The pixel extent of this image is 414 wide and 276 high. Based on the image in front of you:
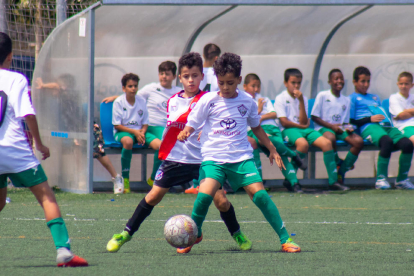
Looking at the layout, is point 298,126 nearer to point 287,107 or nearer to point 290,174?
point 287,107

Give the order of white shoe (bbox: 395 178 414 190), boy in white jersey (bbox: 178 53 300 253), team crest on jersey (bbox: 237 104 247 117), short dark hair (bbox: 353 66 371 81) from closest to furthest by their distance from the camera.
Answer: boy in white jersey (bbox: 178 53 300 253) < team crest on jersey (bbox: 237 104 247 117) < white shoe (bbox: 395 178 414 190) < short dark hair (bbox: 353 66 371 81)

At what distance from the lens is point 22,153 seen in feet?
12.3

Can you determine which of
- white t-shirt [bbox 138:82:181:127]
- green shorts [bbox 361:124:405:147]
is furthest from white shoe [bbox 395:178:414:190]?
white t-shirt [bbox 138:82:181:127]

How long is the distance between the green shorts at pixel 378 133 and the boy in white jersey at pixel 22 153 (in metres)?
6.22

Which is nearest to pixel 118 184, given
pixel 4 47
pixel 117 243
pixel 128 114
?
pixel 128 114

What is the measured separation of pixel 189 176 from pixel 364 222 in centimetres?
219

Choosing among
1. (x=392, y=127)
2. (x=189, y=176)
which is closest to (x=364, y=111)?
(x=392, y=127)

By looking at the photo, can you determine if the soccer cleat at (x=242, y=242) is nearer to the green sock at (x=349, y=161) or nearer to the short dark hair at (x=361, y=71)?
the green sock at (x=349, y=161)

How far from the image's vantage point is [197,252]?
4500mm

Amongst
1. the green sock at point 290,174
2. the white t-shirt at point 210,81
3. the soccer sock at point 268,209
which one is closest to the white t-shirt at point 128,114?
the white t-shirt at point 210,81

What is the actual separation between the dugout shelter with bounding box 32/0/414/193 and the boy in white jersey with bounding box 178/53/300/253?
13.5 ft

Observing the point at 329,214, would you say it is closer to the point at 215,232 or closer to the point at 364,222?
the point at 364,222

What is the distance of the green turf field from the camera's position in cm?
382

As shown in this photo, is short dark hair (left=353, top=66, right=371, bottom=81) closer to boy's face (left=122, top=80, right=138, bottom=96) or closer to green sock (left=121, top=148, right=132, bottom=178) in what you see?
boy's face (left=122, top=80, right=138, bottom=96)
